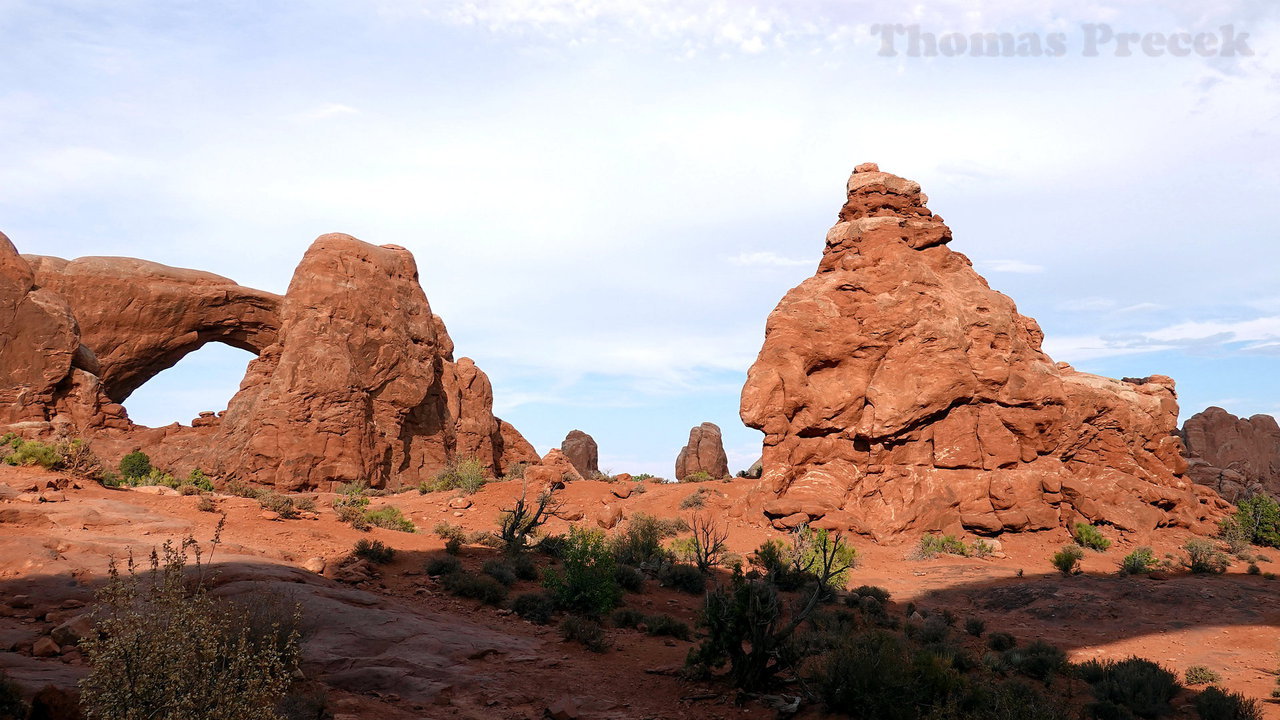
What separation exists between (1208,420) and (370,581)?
39489 millimetres

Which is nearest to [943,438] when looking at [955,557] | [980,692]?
[955,557]

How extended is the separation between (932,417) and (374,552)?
15366 mm

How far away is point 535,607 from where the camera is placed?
10922mm

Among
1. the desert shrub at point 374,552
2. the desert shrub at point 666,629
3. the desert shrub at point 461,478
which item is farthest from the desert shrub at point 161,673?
the desert shrub at point 461,478

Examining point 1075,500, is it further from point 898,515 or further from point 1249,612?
point 1249,612

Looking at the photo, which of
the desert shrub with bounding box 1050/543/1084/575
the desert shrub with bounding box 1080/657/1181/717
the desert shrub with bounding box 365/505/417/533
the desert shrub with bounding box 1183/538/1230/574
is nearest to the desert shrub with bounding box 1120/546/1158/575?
the desert shrub with bounding box 1183/538/1230/574

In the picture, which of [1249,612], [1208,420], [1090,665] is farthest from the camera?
[1208,420]

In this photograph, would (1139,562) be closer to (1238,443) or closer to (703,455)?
(703,455)

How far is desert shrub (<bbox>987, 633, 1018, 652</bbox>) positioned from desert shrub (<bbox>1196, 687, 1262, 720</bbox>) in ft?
9.82

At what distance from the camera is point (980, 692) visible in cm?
762

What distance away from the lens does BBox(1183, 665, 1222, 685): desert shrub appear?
30.3ft

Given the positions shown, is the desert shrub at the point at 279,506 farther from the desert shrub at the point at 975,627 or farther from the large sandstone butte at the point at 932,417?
the desert shrub at the point at 975,627

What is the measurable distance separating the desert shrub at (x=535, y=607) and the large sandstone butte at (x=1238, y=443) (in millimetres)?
33278

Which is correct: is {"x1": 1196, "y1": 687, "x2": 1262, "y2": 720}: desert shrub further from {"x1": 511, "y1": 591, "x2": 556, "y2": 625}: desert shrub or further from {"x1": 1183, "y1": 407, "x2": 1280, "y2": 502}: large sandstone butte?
{"x1": 1183, "y1": 407, "x2": 1280, "y2": 502}: large sandstone butte
